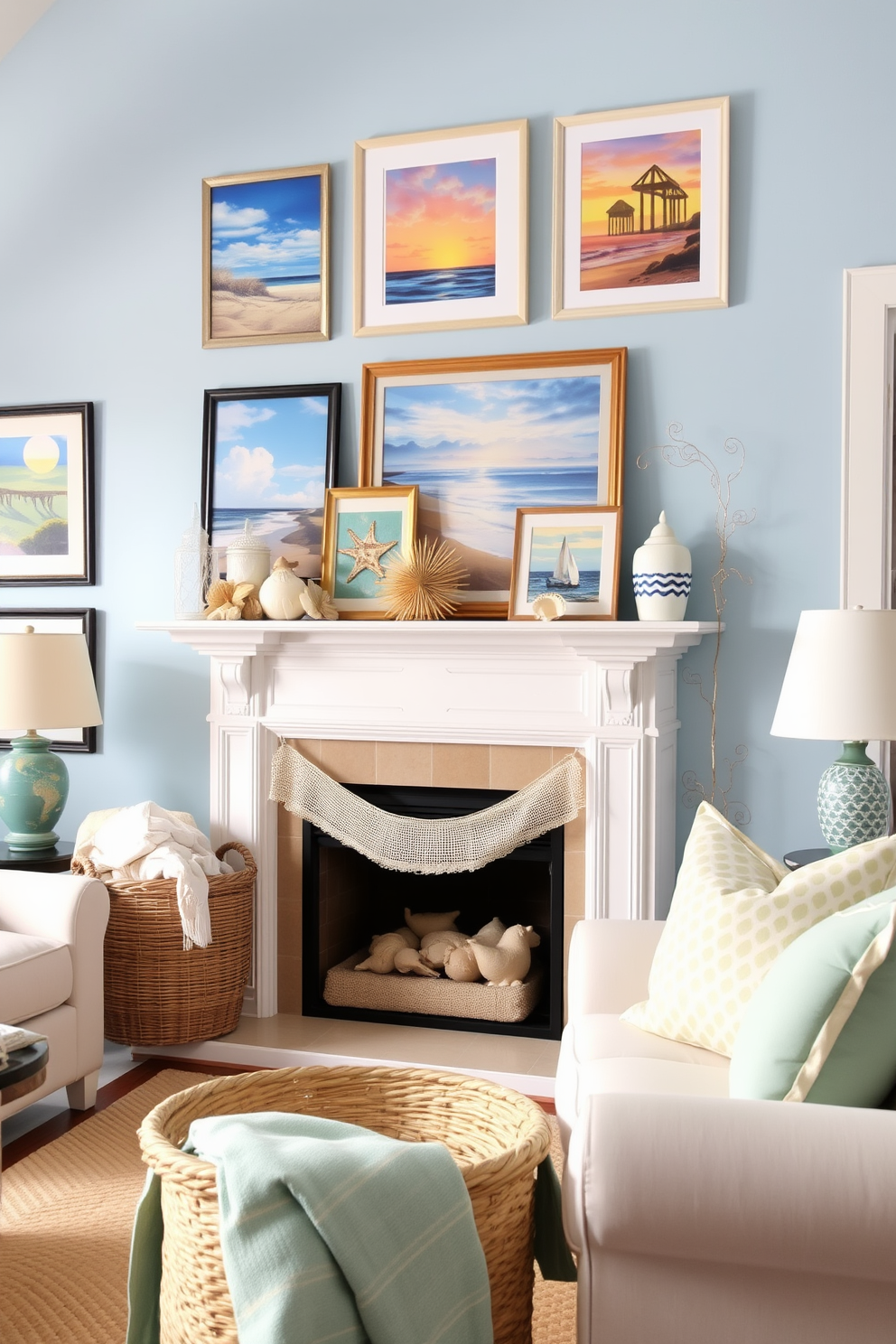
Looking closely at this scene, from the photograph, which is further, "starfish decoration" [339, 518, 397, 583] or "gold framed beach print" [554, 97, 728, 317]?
"starfish decoration" [339, 518, 397, 583]

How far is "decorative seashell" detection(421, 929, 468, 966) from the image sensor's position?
357 cm

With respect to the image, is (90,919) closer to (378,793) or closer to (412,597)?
(378,793)

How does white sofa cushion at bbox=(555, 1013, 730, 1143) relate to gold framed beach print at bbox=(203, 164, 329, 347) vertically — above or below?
below

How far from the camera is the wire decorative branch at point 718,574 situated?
3.26m

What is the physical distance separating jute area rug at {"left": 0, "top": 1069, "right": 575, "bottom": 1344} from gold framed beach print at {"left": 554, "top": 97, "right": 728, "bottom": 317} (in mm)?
2326

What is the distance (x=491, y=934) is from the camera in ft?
11.8

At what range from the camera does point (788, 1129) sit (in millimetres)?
1389

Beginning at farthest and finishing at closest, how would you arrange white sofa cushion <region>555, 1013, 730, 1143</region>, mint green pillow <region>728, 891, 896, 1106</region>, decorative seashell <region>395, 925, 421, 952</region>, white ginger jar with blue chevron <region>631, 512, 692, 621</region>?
decorative seashell <region>395, 925, 421, 952</region> < white ginger jar with blue chevron <region>631, 512, 692, 621</region> < white sofa cushion <region>555, 1013, 730, 1143</region> < mint green pillow <region>728, 891, 896, 1106</region>

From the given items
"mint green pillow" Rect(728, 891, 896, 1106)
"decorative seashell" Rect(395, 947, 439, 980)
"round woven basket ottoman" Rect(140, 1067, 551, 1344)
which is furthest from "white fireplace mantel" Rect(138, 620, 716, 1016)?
"mint green pillow" Rect(728, 891, 896, 1106)

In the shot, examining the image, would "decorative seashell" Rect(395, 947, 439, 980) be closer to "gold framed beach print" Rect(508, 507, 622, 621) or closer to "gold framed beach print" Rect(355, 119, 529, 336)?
"gold framed beach print" Rect(508, 507, 622, 621)

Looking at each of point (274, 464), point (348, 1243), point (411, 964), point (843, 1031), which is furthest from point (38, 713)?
point (843, 1031)

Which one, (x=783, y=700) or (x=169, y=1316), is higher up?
(x=783, y=700)

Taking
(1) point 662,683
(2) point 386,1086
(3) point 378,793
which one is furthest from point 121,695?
(2) point 386,1086

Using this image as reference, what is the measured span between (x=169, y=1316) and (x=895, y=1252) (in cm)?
97
